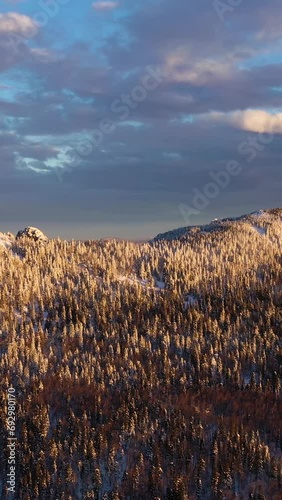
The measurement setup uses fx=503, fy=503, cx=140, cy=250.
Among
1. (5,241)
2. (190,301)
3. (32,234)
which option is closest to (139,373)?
(190,301)

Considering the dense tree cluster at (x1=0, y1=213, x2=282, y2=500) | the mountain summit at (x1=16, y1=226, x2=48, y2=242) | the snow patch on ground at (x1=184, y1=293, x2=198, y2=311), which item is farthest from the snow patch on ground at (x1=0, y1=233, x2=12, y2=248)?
the snow patch on ground at (x1=184, y1=293, x2=198, y2=311)

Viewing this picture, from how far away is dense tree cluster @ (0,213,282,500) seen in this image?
71.3 metres

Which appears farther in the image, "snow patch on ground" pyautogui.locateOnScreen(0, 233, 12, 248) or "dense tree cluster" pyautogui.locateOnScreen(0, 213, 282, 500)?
"snow patch on ground" pyautogui.locateOnScreen(0, 233, 12, 248)

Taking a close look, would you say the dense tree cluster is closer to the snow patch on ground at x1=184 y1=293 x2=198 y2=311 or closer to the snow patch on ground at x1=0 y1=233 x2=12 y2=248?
the snow patch on ground at x1=184 y1=293 x2=198 y2=311

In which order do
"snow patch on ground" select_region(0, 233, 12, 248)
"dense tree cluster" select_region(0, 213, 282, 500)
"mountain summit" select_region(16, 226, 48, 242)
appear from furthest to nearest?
"mountain summit" select_region(16, 226, 48, 242), "snow patch on ground" select_region(0, 233, 12, 248), "dense tree cluster" select_region(0, 213, 282, 500)

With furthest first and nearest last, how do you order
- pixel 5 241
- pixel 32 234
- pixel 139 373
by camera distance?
pixel 32 234
pixel 5 241
pixel 139 373

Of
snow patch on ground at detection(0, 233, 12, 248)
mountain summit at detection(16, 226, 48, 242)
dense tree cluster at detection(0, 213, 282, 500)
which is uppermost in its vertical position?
mountain summit at detection(16, 226, 48, 242)

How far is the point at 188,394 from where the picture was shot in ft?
316

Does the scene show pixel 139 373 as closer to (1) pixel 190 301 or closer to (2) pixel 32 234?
(1) pixel 190 301

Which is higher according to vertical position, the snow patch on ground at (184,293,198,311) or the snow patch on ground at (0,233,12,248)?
the snow patch on ground at (0,233,12,248)

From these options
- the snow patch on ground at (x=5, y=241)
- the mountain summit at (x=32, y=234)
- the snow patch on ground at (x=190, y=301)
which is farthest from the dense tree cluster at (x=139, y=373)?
the mountain summit at (x=32, y=234)

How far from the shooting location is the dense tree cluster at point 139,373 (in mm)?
71312

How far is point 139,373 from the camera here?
101m

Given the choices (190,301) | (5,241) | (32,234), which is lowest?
(190,301)
